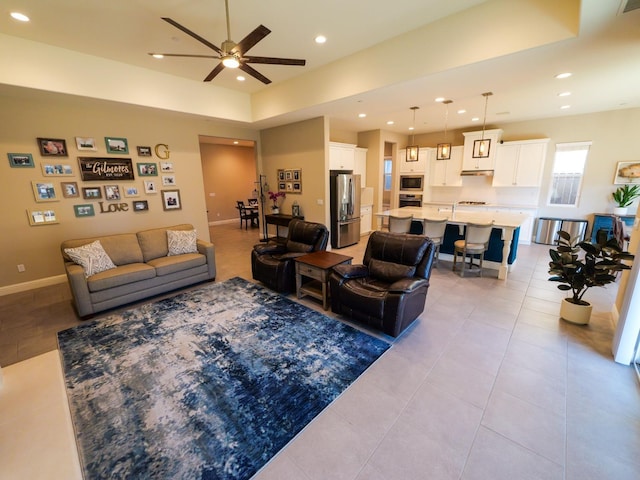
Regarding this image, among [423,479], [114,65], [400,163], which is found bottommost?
[423,479]

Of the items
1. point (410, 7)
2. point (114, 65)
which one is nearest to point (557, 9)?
point (410, 7)

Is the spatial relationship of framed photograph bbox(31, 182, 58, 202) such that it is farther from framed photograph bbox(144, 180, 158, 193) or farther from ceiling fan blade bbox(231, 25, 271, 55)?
ceiling fan blade bbox(231, 25, 271, 55)

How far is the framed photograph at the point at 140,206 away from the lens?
507 centimetres

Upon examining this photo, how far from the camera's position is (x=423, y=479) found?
59.1 inches

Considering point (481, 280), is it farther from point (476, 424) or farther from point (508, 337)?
point (476, 424)

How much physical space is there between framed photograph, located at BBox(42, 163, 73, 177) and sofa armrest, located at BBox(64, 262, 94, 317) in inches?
79.8

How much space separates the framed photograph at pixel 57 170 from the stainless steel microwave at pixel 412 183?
8159 millimetres

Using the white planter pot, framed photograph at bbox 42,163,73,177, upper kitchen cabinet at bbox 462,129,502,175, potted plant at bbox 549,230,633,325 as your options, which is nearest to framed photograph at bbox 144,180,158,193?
framed photograph at bbox 42,163,73,177

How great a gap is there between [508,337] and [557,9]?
3.29 metres

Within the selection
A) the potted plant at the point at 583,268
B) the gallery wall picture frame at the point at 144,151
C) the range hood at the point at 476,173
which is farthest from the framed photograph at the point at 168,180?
the range hood at the point at 476,173

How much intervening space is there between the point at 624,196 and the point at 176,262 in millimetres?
8986

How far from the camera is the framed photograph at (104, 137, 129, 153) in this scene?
4.66 meters

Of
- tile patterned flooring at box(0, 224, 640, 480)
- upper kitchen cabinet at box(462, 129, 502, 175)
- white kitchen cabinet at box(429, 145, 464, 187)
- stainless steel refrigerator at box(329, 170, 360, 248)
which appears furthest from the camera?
white kitchen cabinet at box(429, 145, 464, 187)

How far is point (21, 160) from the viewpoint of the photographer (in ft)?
13.0
